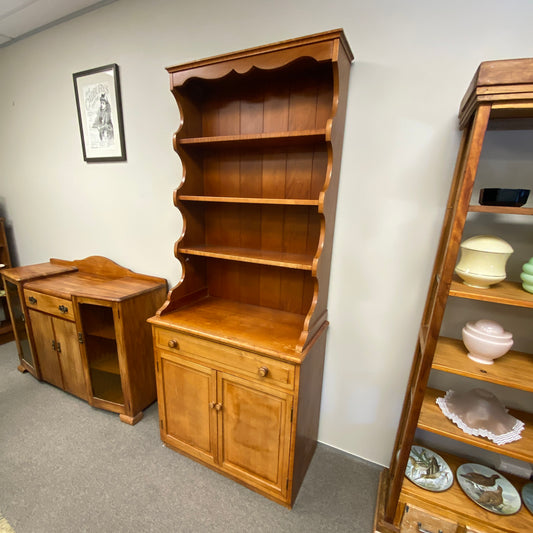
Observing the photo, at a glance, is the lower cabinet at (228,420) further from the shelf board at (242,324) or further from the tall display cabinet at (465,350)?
the tall display cabinet at (465,350)

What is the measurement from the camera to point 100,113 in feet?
6.51

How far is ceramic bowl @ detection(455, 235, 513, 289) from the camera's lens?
3.14 ft

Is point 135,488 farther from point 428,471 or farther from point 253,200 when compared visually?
point 253,200

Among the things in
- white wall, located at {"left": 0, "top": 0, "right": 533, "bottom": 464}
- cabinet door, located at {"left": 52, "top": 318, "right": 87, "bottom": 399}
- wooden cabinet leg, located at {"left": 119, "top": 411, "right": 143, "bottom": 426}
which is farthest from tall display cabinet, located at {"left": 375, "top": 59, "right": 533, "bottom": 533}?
cabinet door, located at {"left": 52, "top": 318, "right": 87, "bottom": 399}

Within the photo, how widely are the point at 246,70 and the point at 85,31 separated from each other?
160 cm

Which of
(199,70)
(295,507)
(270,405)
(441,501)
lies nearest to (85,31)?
(199,70)

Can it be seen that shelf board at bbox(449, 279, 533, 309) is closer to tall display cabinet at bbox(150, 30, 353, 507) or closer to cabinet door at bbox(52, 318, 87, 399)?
tall display cabinet at bbox(150, 30, 353, 507)

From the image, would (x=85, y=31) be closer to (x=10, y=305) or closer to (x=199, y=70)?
(x=199, y=70)

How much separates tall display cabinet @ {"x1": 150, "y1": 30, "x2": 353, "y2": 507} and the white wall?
0.48 feet

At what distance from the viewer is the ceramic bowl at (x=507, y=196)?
0.90 meters

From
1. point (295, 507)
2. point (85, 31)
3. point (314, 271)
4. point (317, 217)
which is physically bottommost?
point (295, 507)

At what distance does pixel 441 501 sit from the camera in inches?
45.4

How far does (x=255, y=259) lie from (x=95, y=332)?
1.42m

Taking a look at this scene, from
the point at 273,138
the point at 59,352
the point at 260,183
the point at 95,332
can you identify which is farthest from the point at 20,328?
the point at 273,138
